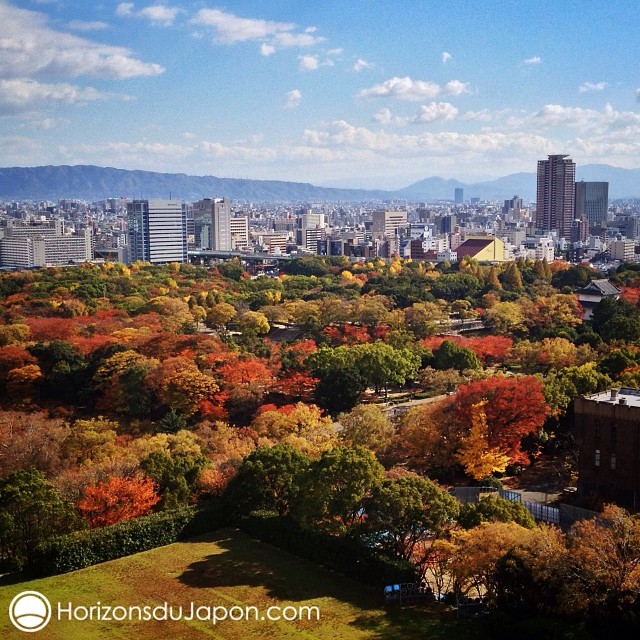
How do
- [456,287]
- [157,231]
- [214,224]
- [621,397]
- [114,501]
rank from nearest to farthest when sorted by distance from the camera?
[114,501], [621,397], [456,287], [157,231], [214,224]

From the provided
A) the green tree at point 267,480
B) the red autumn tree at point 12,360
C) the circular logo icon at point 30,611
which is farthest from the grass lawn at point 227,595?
the red autumn tree at point 12,360

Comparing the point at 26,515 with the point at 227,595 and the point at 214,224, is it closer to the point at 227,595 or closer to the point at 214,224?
the point at 227,595

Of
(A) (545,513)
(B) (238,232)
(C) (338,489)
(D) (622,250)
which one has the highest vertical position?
(B) (238,232)

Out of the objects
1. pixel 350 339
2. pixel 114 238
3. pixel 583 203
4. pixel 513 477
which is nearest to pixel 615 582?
pixel 513 477

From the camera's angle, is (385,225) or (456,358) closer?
(456,358)

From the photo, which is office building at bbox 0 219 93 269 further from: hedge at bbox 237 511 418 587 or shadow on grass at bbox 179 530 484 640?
shadow on grass at bbox 179 530 484 640

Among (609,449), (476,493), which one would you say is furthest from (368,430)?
(609,449)

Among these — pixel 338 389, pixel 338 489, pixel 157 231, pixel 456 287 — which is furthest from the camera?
pixel 157 231
